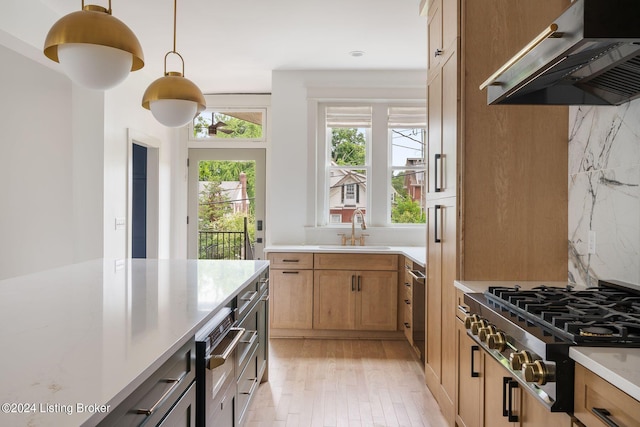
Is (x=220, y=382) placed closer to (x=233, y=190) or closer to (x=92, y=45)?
(x=92, y=45)

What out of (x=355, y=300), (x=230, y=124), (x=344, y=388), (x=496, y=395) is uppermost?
(x=230, y=124)

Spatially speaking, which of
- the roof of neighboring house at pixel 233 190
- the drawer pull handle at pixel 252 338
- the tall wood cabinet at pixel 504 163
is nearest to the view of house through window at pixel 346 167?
the roof of neighboring house at pixel 233 190

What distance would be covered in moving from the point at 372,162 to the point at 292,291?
1673 millimetres

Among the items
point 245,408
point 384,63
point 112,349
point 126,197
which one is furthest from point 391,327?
point 112,349

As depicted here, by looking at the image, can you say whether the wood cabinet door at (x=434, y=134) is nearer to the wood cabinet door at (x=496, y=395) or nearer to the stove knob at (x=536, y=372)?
the wood cabinet door at (x=496, y=395)

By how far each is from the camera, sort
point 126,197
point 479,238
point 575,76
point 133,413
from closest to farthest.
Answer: point 133,413 → point 575,76 → point 479,238 → point 126,197

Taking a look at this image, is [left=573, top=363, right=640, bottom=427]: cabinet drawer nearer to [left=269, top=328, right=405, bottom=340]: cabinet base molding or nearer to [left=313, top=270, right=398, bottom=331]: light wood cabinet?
[left=313, top=270, right=398, bottom=331]: light wood cabinet

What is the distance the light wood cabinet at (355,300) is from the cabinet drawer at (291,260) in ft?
0.45

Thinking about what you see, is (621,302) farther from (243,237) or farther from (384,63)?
(243,237)

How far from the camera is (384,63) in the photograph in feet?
15.0

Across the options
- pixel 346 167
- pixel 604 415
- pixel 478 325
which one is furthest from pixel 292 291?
pixel 604 415

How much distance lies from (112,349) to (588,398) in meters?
1.15

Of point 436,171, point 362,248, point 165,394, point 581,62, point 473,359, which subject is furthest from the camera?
point 362,248

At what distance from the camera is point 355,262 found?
4145 mm
